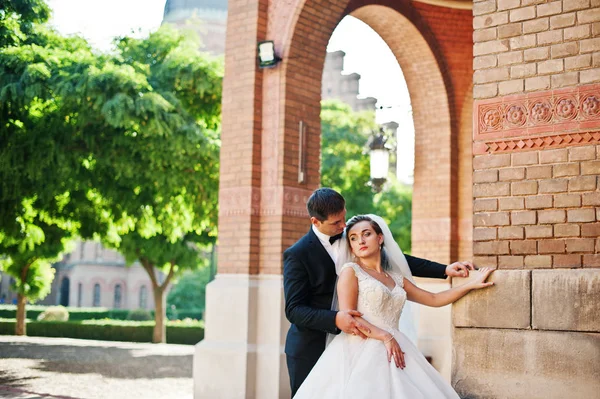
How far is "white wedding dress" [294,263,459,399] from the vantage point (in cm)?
422

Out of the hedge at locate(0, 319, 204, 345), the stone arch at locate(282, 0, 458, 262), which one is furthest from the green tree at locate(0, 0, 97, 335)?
the hedge at locate(0, 319, 204, 345)

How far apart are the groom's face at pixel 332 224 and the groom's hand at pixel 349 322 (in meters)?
0.53

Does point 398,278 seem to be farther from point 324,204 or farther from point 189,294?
point 189,294

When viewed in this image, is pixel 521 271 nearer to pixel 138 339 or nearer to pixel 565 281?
pixel 565 281

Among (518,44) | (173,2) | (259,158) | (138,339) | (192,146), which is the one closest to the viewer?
(518,44)

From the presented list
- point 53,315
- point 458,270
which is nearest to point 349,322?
point 458,270

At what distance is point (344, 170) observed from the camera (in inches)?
1220

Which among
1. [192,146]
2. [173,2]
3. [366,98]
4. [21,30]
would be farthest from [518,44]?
[173,2]

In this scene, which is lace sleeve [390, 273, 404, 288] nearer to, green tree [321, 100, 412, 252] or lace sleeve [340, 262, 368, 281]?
lace sleeve [340, 262, 368, 281]

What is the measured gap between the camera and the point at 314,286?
15.0 feet

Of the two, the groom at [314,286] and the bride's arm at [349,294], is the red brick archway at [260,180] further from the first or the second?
the bride's arm at [349,294]

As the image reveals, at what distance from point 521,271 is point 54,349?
17366 mm

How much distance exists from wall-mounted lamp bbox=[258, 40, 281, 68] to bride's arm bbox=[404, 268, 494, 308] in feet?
16.9

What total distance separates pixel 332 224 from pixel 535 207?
53.2 inches
